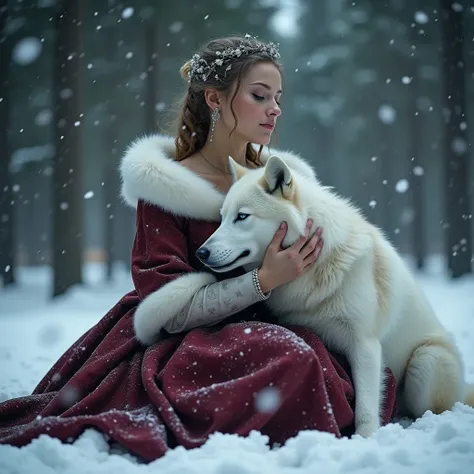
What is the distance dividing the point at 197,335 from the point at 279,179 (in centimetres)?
80

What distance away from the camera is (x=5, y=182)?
1116cm

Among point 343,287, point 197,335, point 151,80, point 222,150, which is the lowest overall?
point 197,335

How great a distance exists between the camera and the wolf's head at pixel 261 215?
239 centimetres

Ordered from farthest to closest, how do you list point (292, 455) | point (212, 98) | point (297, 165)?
point (297, 165) < point (212, 98) < point (292, 455)

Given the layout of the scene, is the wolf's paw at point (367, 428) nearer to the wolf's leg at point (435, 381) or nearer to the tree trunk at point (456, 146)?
the wolf's leg at point (435, 381)

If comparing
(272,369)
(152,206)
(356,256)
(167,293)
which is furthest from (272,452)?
(152,206)

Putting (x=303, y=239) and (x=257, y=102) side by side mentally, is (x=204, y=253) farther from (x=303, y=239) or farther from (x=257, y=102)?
(x=257, y=102)

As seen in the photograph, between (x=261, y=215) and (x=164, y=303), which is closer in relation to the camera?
(x=164, y=303)

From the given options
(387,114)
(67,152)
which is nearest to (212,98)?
(67,152)

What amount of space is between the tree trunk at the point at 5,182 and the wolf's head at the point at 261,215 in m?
8.86

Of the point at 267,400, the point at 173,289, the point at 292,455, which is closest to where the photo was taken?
the point at 292,455

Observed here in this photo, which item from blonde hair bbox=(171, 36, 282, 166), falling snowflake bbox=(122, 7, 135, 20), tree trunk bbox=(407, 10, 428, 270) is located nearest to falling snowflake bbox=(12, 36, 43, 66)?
falling snowflake bbox=(122, 7, 135, 20)

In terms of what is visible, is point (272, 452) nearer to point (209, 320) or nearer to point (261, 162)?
point (209, 320)

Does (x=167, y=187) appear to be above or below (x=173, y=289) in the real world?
above
